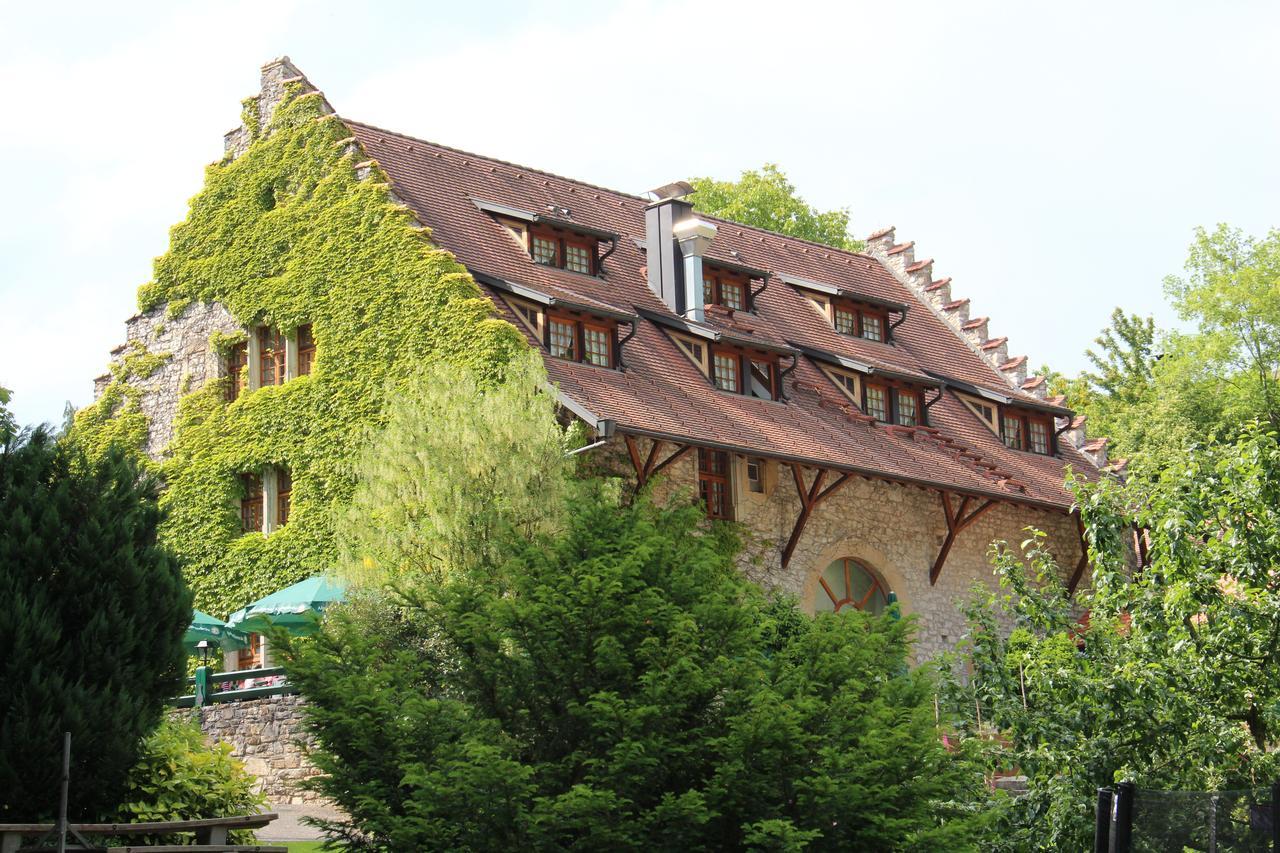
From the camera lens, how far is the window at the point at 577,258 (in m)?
28.6

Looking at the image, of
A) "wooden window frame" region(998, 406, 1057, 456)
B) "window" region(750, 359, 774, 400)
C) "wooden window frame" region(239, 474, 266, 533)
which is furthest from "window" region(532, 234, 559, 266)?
"wooden window frame" region(998, 406, 1057, 456)

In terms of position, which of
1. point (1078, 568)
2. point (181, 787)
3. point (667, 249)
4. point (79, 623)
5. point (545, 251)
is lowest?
point (181, 787)

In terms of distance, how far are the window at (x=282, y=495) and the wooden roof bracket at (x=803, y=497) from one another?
757 cm

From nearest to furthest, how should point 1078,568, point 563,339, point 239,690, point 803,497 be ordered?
point 239,690 < point 563,339 < point 803,497 < point 1078,568

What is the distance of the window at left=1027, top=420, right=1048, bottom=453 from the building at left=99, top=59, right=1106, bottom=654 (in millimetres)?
38

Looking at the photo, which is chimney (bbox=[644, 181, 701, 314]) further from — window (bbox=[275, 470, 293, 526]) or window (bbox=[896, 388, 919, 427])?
window (bbox=[275, 470, 293, 526])

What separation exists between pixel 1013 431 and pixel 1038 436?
0.82m

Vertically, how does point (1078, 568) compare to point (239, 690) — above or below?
above

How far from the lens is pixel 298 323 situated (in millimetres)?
27406

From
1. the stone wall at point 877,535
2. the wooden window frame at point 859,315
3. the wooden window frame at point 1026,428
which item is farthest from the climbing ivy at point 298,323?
the wooden window frame at point 1026,428

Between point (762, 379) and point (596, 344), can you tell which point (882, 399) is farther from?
point (596, 344)

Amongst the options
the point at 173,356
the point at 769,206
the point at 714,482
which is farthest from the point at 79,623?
the point at 769,206

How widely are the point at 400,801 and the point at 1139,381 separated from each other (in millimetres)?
37274

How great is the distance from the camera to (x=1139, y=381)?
157 feet
